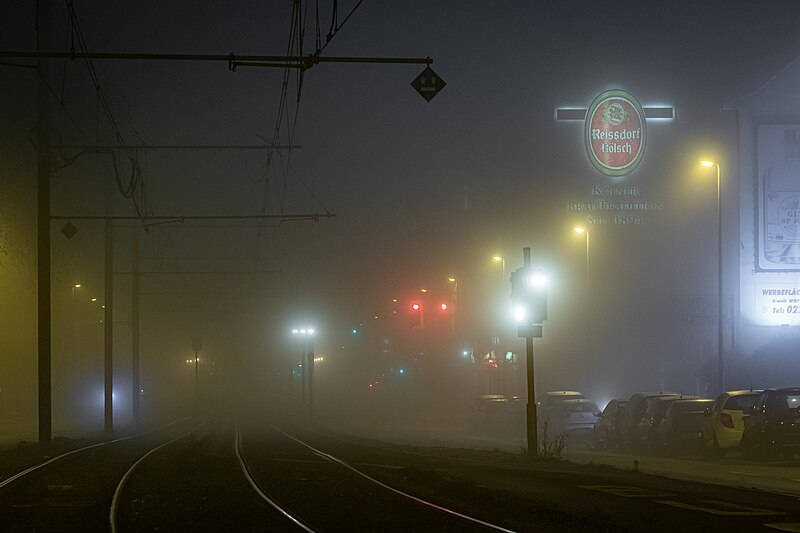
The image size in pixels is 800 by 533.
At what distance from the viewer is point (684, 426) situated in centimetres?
2811

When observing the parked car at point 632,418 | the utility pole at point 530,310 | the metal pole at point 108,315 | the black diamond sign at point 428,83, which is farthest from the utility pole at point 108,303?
the black diamond sign at point 428,83

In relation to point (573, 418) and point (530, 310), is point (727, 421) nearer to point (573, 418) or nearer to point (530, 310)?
point (530, 310)

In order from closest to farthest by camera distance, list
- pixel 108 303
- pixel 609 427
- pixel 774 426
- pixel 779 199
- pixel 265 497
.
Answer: pixel 265 497
pixel 774 426
pixel 609 427
pixel 779 199
pixel 108 303

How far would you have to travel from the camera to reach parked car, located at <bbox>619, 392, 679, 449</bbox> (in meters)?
30.7

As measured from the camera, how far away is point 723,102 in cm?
4775

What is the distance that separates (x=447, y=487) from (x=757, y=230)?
31604 mm

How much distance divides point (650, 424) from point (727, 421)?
3.97 m

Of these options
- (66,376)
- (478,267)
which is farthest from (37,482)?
(478,267)

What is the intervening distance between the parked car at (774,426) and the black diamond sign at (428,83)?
11686 millimetres

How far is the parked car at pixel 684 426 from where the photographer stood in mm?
27938

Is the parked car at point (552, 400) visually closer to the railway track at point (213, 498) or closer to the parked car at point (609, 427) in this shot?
the parked car at point (609, 427)

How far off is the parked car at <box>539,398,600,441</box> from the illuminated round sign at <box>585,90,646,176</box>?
14.4m

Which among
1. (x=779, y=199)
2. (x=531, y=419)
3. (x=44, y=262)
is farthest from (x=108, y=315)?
(x=779, y=199)

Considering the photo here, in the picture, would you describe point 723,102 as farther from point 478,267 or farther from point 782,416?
point 478,267
